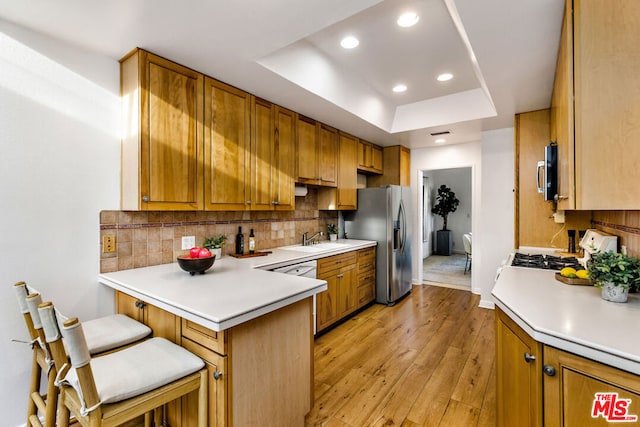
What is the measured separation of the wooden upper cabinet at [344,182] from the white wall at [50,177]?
237 centimetres

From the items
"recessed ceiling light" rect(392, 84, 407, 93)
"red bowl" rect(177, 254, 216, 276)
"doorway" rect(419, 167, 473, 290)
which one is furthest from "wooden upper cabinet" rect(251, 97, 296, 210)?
"doorway" rect(419, 167, 473, 290)

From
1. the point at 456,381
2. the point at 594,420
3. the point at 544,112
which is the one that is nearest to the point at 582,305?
the point at 594,420

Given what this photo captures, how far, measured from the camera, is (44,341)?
4.34 feet

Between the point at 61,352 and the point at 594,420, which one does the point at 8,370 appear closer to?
the point at 61,352

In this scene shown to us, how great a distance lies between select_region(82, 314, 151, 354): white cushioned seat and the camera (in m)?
1.49

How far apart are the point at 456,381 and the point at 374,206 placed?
2.34 metres

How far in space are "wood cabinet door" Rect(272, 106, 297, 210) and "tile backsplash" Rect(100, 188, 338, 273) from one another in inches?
13.6

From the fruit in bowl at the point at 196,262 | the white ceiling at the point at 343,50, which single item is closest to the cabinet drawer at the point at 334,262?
the fruit in bowl at the point at 196,262

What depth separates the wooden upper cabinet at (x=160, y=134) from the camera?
6.35 ft

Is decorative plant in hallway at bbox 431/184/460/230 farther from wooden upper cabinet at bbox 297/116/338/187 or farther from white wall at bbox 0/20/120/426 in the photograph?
white wall at bbox 0/20/120/426

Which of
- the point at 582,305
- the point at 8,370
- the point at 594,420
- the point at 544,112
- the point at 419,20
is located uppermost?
the point at 419,20

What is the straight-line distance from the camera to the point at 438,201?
8461mm

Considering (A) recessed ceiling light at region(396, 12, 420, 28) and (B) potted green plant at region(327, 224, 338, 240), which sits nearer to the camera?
(A) recessed ceiling light at region(396, 12, 420, 28)

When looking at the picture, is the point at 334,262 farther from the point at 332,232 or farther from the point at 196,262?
the point at 196,262
